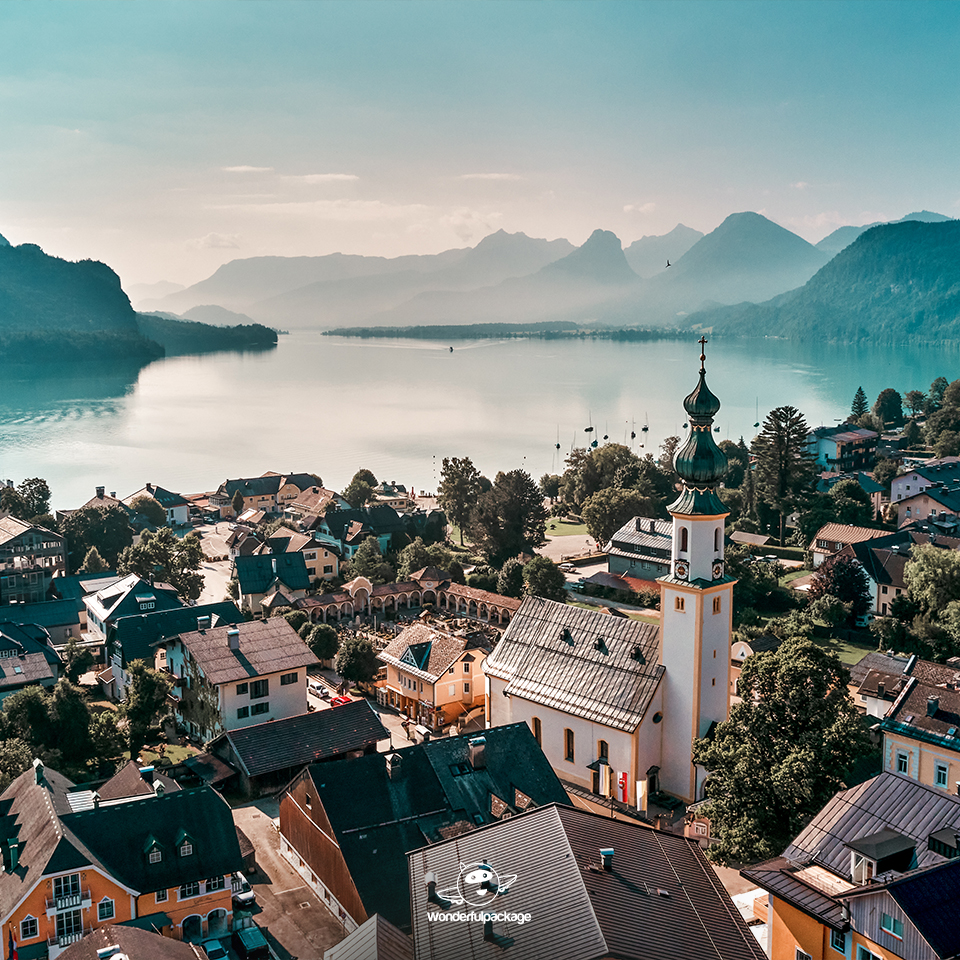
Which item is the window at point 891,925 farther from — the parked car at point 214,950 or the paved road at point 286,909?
the parked car at point 214,950

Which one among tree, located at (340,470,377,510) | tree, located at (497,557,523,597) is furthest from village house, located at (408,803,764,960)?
tree, located at (340,470,377,510)

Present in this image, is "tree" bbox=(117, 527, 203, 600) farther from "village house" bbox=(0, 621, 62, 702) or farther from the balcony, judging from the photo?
the balcony

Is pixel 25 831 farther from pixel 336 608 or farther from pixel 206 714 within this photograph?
pixel 336 608

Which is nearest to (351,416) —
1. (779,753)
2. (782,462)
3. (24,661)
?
(782,462)

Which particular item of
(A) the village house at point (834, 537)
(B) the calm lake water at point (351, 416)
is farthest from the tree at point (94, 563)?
(A) the village house at point (834, 537)

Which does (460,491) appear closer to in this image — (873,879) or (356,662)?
(356,662)
